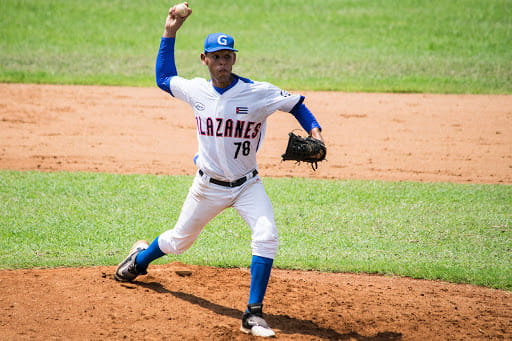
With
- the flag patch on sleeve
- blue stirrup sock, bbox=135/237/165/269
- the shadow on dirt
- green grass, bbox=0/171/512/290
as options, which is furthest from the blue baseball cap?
green grass, bbox=0/171/512/290

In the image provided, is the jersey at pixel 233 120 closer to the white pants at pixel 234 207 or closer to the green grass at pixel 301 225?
the white pants at pixel 234 207

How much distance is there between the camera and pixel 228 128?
4551 millimetres

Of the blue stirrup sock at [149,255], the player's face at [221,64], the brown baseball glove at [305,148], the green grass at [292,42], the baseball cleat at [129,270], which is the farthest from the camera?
the green grass at [292,42]

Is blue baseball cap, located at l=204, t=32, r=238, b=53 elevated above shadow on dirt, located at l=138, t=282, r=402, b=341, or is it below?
above

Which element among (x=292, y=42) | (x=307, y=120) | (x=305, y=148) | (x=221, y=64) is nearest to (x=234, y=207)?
(x=305, y=148)

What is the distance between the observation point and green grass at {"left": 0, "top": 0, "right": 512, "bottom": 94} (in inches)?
552

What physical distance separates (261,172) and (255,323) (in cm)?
504

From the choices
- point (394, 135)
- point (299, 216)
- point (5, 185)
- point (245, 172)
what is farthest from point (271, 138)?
point (245, 172)

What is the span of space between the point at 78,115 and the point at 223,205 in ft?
25.5

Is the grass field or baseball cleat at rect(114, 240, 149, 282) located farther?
the grass field

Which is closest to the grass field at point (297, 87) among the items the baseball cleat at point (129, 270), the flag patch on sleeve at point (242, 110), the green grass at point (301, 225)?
the green grass at point (301, 225)

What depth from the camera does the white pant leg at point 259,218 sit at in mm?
4445

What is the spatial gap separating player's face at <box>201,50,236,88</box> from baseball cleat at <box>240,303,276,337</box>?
1.74 m

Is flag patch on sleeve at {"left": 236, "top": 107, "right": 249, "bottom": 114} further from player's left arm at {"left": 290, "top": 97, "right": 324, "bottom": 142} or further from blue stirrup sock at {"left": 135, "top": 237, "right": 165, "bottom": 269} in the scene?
blue stirrup sock at {"left": 135, "top": 237, "right": 165, "bottom": 269}
